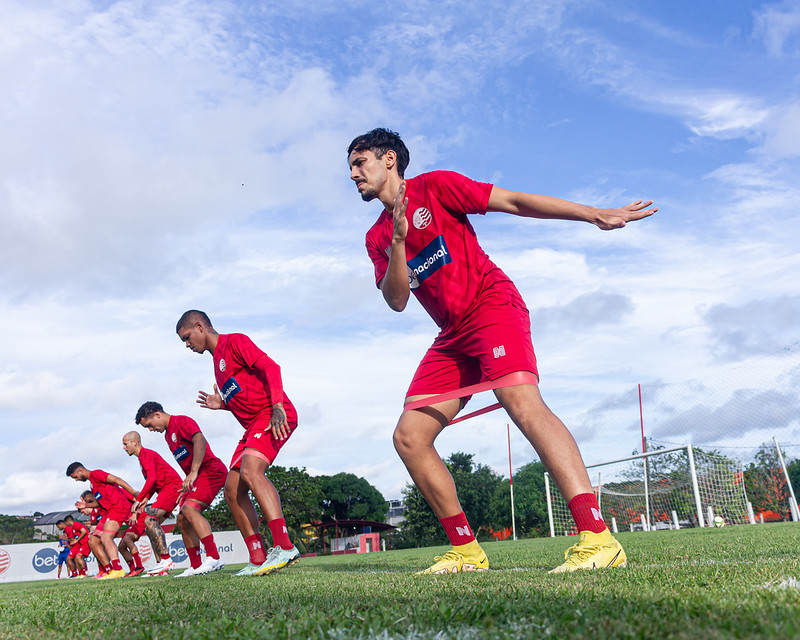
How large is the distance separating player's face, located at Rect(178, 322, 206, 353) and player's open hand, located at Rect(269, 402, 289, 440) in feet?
4.20

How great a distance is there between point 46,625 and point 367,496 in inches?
2592

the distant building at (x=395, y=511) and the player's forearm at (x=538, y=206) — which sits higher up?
the player's forearm at (x=538, y=206)

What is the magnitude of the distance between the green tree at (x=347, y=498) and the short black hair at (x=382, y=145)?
62.0m

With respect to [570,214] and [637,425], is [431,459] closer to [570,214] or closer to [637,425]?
[570,214]

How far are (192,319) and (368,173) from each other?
123 inches

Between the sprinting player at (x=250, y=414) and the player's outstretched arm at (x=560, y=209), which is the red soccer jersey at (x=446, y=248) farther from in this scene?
the sprinting player at (x=250, y=414)

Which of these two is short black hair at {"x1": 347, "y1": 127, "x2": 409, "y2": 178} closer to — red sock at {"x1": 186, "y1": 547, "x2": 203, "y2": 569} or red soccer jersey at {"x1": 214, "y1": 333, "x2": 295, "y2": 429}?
red soccer jersey at {"x1": 214, "y1": 333, "x2": 295, "y2": 429}

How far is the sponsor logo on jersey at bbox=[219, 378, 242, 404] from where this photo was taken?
20.9 feet

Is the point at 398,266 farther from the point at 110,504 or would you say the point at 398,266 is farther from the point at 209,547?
the point at 110,504

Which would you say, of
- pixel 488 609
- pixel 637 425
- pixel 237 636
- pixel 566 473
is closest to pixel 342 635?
pixel 237 636

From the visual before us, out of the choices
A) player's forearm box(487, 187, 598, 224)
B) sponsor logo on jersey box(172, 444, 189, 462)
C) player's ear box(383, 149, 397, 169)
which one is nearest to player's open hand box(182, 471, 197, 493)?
sponsor logo on jersey box(172, 444, 189, 462)

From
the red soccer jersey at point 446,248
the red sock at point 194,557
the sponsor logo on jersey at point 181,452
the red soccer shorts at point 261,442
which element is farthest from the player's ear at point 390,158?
the red sock at point 194,557

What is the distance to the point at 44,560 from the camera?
84.6ft

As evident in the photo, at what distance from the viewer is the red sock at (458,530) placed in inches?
164
